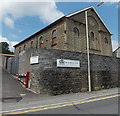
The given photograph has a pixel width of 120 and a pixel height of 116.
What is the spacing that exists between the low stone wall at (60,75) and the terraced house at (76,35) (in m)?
4.41

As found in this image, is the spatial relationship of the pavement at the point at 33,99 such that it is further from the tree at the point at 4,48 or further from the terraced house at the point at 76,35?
the tree at the point at 4,48

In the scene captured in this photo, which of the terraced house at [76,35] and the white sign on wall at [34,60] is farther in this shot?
the terraced house at [76,35]

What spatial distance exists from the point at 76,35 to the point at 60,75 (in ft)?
28.3

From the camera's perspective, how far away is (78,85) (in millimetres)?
10477

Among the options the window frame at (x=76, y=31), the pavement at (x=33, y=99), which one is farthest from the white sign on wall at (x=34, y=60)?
the window frame at (x=76, y=31)

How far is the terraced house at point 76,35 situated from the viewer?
611 inches

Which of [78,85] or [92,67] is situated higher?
[92,67]

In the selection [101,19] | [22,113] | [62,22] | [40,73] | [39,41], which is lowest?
[22,113]

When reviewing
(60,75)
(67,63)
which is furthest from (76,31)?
(60,75)

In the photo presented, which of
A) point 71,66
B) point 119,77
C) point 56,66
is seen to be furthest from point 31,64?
point 119,77

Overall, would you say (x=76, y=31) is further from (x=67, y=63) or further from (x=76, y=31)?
(x=67, y=63)

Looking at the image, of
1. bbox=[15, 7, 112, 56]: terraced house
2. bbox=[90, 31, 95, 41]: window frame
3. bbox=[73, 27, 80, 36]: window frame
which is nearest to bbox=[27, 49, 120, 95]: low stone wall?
bbox=[15, 7, 112, 56]: terraced house

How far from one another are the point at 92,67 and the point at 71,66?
289cm

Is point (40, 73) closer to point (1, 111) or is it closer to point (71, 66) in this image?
point (71, 66)
